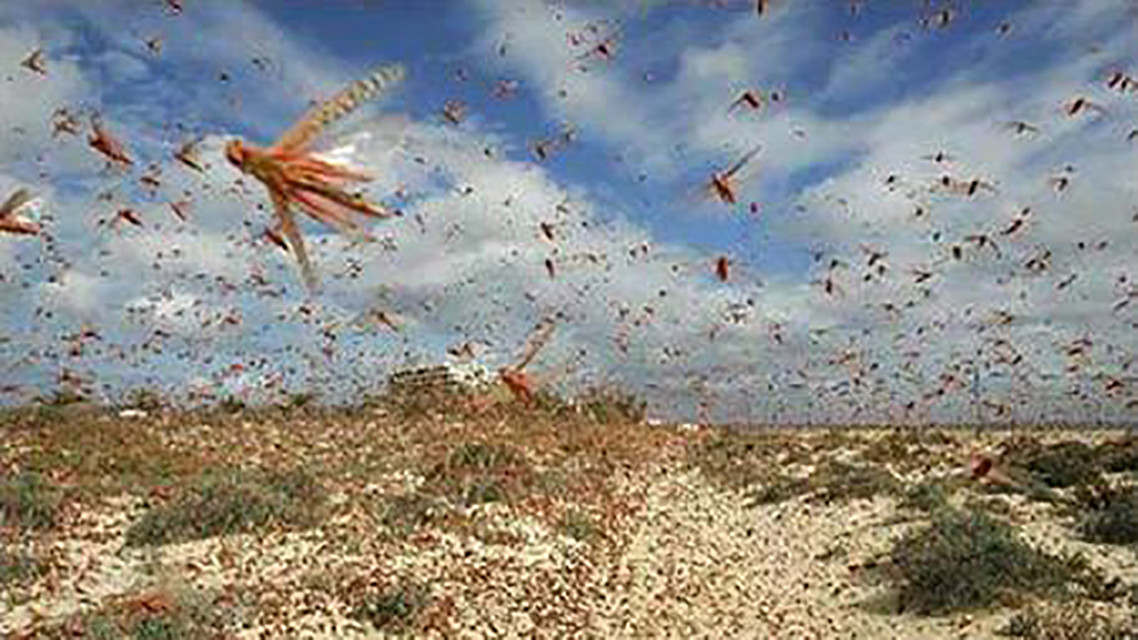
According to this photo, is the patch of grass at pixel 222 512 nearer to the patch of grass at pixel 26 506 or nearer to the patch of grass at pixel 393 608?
the patch of grass at pixel 26 506

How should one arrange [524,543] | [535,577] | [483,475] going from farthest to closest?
1. [483,475]
2. [524,543]
3. [535,577]

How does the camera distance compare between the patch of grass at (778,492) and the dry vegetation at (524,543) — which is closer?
the dry vegetation at (524,543)

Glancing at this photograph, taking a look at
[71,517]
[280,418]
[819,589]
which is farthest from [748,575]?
[280,418]

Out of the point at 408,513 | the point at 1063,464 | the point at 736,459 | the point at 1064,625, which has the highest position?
the point at 1063,464

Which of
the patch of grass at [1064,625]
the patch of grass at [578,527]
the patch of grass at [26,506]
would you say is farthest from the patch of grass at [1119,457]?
the patch of grass at [26,506]

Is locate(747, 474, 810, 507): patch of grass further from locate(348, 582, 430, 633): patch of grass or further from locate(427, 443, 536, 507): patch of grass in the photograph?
locate(348, 582, 430, 633): patch of grass

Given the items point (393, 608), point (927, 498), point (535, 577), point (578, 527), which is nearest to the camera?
point (393, 608)

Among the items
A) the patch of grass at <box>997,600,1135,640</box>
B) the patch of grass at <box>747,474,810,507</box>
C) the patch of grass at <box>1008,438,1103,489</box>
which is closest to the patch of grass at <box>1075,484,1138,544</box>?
the patch of grass at <box>997,600,1135,640</box>

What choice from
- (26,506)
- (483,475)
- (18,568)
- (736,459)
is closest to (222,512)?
(26,506)

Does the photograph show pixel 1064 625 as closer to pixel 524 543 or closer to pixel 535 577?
pixel 535 577
